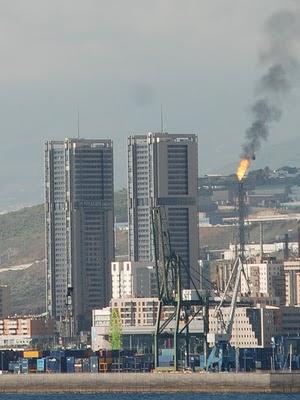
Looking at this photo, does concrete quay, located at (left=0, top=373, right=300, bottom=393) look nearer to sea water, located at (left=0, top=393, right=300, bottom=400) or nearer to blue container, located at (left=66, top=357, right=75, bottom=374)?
sea water, located at (left=0, top=393, right=300, bottom=400)

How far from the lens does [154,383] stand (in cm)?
18562

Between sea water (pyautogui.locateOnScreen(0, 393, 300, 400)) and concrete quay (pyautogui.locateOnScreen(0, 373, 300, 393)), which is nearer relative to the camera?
sea water (pyautogui.locateOnScreen(0, 393, 300, 400))

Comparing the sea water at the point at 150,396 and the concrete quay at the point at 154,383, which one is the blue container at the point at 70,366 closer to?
the concrete quay at the point at 154,383

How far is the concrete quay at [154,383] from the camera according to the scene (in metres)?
180

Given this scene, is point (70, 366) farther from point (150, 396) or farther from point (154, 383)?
point (150, 396)

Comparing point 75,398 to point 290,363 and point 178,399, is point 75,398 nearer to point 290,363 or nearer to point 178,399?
point 178,399

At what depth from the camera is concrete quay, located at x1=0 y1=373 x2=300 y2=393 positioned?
7087 inches

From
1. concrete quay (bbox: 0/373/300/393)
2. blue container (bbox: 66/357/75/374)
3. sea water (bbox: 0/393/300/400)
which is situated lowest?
sea water (bbox: 0/393/300/400)

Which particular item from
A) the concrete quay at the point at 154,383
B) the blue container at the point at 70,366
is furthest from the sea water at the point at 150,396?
the blue container at the point at 70,366

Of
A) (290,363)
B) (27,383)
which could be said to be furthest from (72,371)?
(290,363)

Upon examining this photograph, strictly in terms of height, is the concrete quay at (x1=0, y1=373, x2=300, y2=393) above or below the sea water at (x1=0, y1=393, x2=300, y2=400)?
above

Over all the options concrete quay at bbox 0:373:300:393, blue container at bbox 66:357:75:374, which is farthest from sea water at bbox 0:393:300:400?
blue container at bbox 66:357:75:374

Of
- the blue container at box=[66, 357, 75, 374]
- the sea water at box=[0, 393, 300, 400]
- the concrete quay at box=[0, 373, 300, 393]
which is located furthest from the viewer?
the blue container at box=[66, 357, 75, 374]

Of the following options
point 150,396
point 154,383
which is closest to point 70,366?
point 154,383
